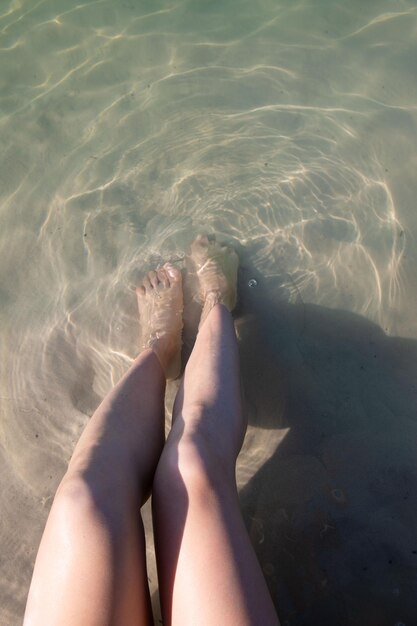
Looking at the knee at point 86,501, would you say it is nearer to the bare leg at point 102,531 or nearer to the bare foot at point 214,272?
the bare leg at point 102,531

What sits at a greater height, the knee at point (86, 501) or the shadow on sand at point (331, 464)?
the knee at point (86, 501)

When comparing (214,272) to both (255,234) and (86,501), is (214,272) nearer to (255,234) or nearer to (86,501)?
(255,234)

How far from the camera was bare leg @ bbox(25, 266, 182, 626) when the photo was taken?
1.56 m

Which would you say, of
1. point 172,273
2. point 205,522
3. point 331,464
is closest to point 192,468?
point 205,522

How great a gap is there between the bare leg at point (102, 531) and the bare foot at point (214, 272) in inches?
38.9

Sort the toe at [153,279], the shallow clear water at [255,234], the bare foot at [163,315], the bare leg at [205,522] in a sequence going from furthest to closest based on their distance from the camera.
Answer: the toe at [153,279] < the bare foot at [163,315] < the shallow clear water at [255,234] < the bare leg at [205,522]

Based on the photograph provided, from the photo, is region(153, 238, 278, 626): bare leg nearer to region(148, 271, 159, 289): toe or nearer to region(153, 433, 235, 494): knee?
region(153, 433, 235, 494): knee

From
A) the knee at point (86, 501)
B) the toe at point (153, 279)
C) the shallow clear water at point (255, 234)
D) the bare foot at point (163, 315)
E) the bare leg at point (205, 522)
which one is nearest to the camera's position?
the bare leg at point (205, 522)

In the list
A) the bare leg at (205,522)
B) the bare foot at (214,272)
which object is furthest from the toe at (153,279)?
the bare leg at (205,522)

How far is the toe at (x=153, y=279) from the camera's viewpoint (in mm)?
3225

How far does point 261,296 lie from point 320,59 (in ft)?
7.16

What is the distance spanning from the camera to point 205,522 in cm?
168

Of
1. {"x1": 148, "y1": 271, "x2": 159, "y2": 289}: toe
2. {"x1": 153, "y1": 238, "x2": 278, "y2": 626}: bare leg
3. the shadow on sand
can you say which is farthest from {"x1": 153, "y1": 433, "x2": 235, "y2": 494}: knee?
{"x1": 148, "y1": 271, "x2": 159, "y2": 289}: toe

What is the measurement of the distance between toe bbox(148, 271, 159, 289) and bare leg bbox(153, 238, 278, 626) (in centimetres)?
102
